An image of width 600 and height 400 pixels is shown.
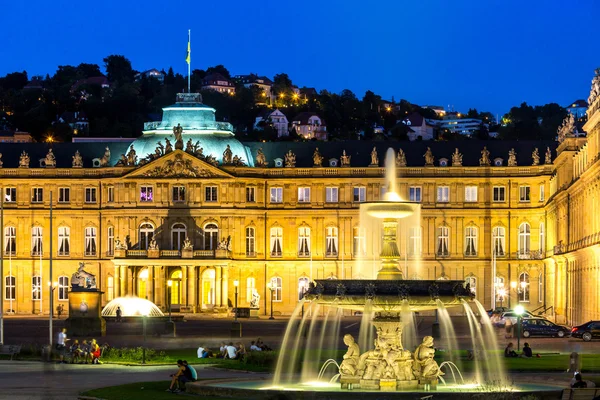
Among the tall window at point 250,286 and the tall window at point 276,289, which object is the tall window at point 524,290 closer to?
the tall window at point 276,289

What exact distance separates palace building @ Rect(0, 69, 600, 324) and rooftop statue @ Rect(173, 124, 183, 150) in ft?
0.55

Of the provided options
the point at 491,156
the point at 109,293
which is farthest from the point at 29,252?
the point at 491,156

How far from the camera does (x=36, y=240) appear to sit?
→ 14000 cm

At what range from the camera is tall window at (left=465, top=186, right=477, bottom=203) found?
13812cm

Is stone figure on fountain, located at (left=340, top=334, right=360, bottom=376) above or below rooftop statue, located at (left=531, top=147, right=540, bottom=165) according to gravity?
below

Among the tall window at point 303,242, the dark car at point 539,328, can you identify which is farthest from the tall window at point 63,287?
the dark car at point 539,328

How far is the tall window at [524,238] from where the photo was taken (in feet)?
450

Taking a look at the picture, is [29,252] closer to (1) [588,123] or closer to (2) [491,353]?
(1) [588,123]

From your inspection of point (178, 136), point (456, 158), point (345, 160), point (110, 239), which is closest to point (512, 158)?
point (456, 158)

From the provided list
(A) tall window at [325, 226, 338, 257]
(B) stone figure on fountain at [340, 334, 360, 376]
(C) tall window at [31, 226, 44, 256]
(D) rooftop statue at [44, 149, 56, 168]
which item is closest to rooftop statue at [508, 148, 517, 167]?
(A) tall window at [325, 226, 338, 257]

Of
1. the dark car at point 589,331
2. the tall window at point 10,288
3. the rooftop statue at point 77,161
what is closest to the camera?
the dark car at point 589,331

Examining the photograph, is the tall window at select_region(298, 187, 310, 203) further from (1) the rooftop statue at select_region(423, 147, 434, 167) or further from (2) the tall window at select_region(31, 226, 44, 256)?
(2) the tall window at select_region(31, 226, 44, 256)

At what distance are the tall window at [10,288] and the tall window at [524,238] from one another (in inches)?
1654

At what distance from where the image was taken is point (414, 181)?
454 ft
